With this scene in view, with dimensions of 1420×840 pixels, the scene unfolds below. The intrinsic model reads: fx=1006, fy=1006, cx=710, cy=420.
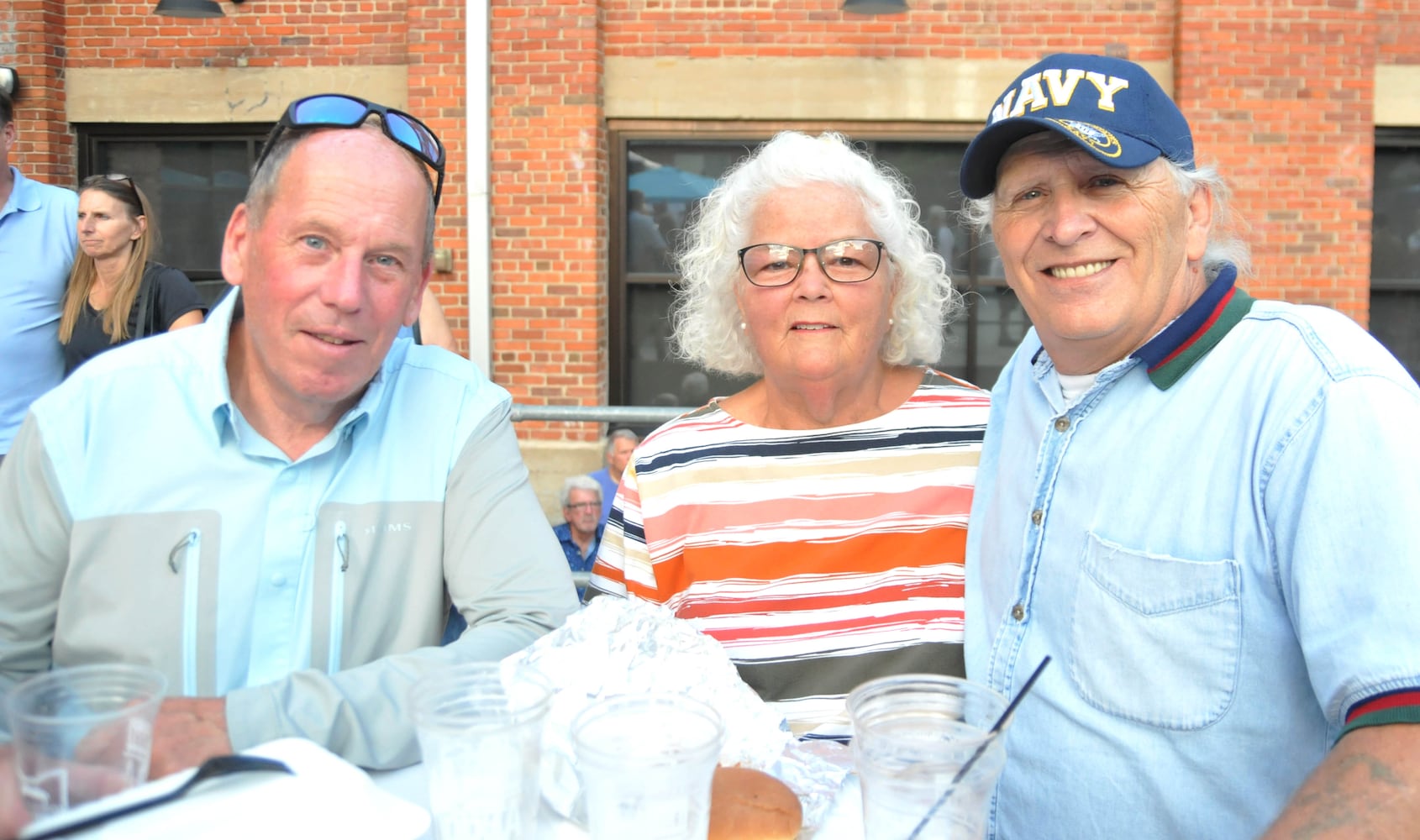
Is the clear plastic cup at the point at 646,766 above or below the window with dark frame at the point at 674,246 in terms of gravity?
below

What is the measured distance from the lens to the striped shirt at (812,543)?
2.03 metres

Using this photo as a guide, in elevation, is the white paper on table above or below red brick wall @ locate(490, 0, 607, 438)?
below

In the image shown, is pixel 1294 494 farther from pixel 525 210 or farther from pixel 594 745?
pixel 525 210

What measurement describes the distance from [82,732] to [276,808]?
200 millimetres

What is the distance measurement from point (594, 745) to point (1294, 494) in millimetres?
1021

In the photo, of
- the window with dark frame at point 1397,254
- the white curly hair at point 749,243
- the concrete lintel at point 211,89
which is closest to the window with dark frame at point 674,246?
the concrete lintel at point 211,89

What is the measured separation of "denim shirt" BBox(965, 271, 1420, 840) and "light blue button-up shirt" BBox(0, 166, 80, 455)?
3.73 metres

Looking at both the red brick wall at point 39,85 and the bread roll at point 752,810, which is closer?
the bread roll at point 752,810

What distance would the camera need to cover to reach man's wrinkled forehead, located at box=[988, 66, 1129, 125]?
168 cm

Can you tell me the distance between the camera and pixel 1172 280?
5.67 ft

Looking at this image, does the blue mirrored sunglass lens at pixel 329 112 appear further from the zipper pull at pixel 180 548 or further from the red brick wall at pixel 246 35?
the red brick wall at pixel 246 35

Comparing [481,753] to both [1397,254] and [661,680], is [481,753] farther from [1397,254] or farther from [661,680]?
[1397,254]

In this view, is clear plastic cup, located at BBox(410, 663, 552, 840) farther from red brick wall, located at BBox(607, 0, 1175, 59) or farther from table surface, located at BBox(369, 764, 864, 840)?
red brick wall, located at BBox(607, 0, 1175, 59)

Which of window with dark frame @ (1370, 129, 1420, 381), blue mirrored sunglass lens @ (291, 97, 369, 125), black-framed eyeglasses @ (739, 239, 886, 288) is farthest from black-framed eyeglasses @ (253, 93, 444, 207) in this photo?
window with dark frame @ (1370, 129, 1420, 381)
